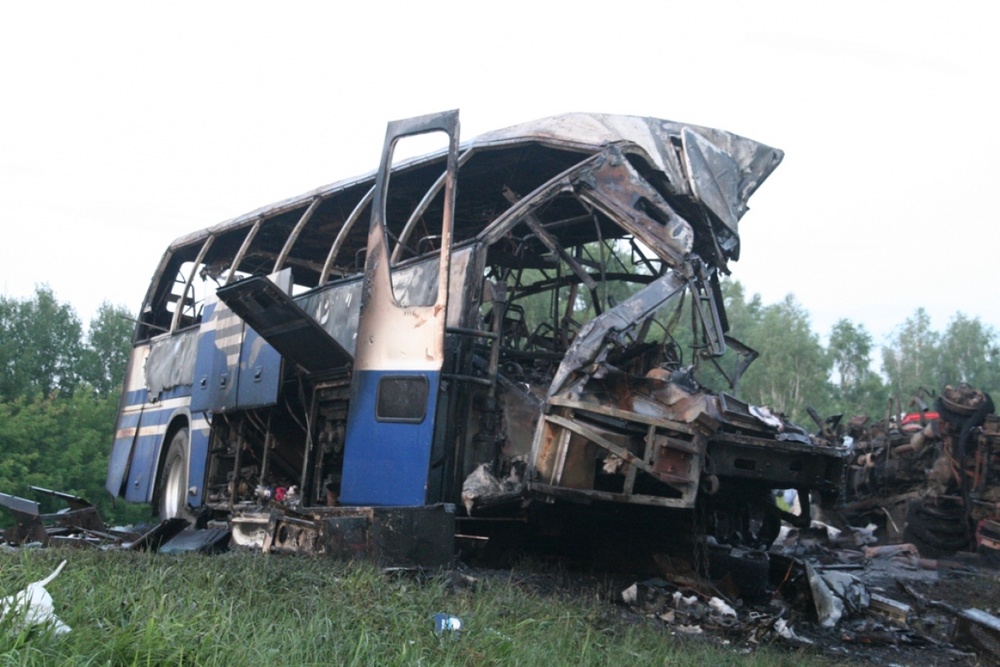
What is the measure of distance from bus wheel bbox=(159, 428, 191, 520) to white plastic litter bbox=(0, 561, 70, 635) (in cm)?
756

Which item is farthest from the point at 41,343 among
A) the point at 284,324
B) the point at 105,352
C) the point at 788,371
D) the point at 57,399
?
the point at 284,324

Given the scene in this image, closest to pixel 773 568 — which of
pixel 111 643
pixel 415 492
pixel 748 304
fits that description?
pixel 415 492

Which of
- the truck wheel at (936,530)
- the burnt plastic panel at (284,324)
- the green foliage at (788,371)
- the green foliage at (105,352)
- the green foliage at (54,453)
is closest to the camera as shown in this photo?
the burnt plastic panel at (284,324)

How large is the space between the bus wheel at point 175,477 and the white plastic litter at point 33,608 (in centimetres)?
756

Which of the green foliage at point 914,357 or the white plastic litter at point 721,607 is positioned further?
the green foliage at point 914,357

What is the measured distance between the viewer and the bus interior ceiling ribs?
6566 mm

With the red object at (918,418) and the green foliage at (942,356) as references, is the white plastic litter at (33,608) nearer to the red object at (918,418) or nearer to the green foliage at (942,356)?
the red object at (918,418)

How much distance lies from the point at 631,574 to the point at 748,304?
183 feet

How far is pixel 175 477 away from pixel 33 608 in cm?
837

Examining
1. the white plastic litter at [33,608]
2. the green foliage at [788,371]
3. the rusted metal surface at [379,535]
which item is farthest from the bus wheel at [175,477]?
the green foliage at [788,371]

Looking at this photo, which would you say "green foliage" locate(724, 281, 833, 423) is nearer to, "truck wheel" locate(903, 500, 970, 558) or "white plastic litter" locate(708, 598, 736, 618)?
"truck wheel" locate(903, 500, 970, 558)

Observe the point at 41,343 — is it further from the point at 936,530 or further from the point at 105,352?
the point at 936,530

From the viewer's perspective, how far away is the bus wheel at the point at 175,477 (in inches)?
428

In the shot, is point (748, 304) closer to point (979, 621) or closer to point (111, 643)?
point (979, 621)
